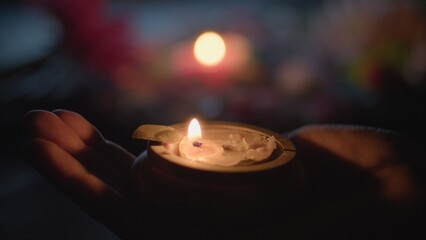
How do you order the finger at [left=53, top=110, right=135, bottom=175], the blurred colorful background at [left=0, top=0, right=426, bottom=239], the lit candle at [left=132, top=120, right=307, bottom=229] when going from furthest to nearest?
1. the blurred colorful background at [left=0, top=0, right=426, bottom=239]
2. the finger at [left=53, top=110, right=135, bottom=175]
3. the lit candle at [left=132, top=120, right=307, bottom=229]

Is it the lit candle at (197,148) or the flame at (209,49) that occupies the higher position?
the flame at (209,49)

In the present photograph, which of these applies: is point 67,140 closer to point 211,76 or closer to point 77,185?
point 77,185

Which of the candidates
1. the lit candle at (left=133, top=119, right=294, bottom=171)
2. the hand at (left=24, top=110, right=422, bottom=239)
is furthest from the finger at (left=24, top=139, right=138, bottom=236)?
the lit candle at (left=133, top=119, right=294, bottom=171)

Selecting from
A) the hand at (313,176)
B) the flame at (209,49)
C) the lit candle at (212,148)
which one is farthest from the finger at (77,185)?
the flame at (209,49)

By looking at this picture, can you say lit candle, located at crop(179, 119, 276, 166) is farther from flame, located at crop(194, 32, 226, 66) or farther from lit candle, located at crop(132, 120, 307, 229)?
flame, located at crop(194, 32, 226, 66)

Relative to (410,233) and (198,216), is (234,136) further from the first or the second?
(410,233)

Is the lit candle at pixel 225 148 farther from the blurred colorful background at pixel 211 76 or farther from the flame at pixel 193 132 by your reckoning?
the blurred colorful background at pixel 211 76
